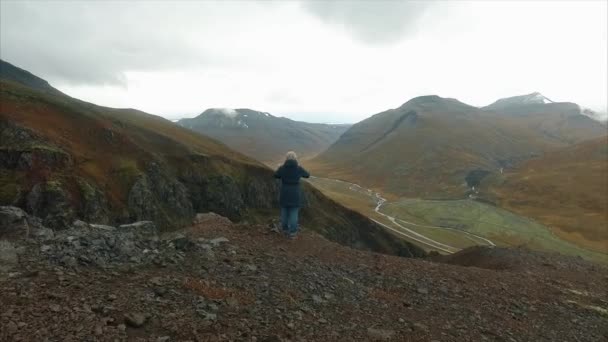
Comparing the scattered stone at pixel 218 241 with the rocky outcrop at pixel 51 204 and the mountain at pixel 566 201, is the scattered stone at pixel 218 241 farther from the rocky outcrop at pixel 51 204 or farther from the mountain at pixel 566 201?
the mountain at pixel 566 201

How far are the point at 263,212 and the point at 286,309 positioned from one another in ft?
258

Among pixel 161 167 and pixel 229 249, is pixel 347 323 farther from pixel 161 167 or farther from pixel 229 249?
pixel 161 167

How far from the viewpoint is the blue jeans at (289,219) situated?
65.2 ft

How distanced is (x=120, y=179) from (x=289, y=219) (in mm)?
53916

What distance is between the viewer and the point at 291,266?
1642 cm

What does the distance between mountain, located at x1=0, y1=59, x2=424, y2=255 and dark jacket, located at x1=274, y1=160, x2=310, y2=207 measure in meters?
38.8

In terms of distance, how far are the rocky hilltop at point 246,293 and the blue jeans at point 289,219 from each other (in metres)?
0.66

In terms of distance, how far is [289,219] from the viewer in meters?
20.2

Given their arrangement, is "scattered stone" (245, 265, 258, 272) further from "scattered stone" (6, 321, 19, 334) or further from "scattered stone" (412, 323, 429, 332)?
"scattered stone" (6, 321, 19, 334)

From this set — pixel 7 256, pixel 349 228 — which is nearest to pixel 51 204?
pixel 7 256

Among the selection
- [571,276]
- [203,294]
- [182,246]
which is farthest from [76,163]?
[571,276]

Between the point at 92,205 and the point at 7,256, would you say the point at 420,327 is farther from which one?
the point at 92,205

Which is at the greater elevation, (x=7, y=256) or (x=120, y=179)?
(x=7, y=256)

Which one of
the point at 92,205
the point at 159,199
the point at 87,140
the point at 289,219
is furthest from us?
the point at 87,140
